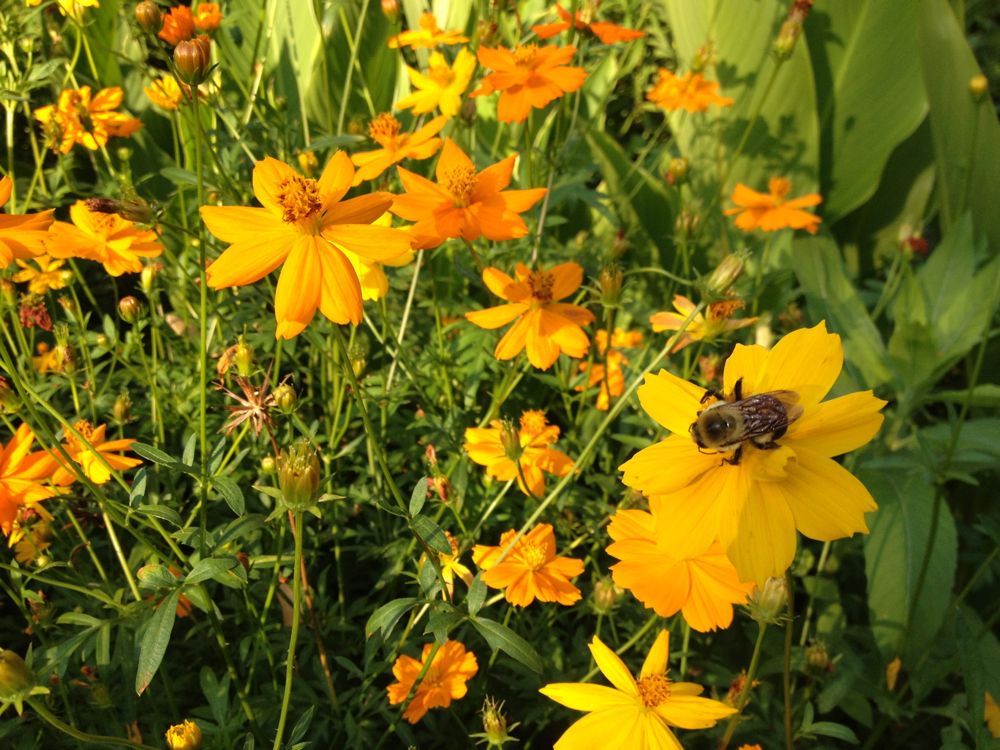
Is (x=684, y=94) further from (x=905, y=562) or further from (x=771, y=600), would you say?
(x=771, y=600)

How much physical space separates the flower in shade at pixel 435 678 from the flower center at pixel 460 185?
0.50 meters

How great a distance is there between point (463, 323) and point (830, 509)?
798mm

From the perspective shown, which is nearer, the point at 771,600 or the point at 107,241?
the point at 771,600

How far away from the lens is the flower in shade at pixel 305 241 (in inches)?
25.5

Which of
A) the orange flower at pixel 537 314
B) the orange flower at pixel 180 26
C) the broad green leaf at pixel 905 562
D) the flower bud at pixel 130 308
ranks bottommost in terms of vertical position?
the broad green leaf at pixel 905 562

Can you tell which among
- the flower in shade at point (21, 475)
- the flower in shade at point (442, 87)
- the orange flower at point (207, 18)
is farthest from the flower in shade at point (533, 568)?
the orange flower at point (207, 18)

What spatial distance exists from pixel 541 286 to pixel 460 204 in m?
0.14

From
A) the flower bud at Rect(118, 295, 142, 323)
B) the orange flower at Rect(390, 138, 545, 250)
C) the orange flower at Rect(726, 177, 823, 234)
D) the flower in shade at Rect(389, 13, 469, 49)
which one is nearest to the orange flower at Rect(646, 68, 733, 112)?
the orange flower at Rect(726, 177, 823, 234)

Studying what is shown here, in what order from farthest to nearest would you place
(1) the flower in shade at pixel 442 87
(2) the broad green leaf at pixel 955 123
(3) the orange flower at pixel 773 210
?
(2) the broad green leaf at pixel 955 123, (3) the orange flower at pixel 773 210, (1) the flower in shade at pixel 442 87

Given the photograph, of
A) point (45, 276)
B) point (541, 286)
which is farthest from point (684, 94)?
point (45, 276)

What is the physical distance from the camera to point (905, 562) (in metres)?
1.19

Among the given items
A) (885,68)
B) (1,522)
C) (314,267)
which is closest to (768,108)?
(885,68)

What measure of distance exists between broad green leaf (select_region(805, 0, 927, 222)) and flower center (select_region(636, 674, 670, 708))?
5.52ft

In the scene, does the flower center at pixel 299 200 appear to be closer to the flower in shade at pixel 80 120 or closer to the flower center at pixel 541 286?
the flower center at pixel 541 286
